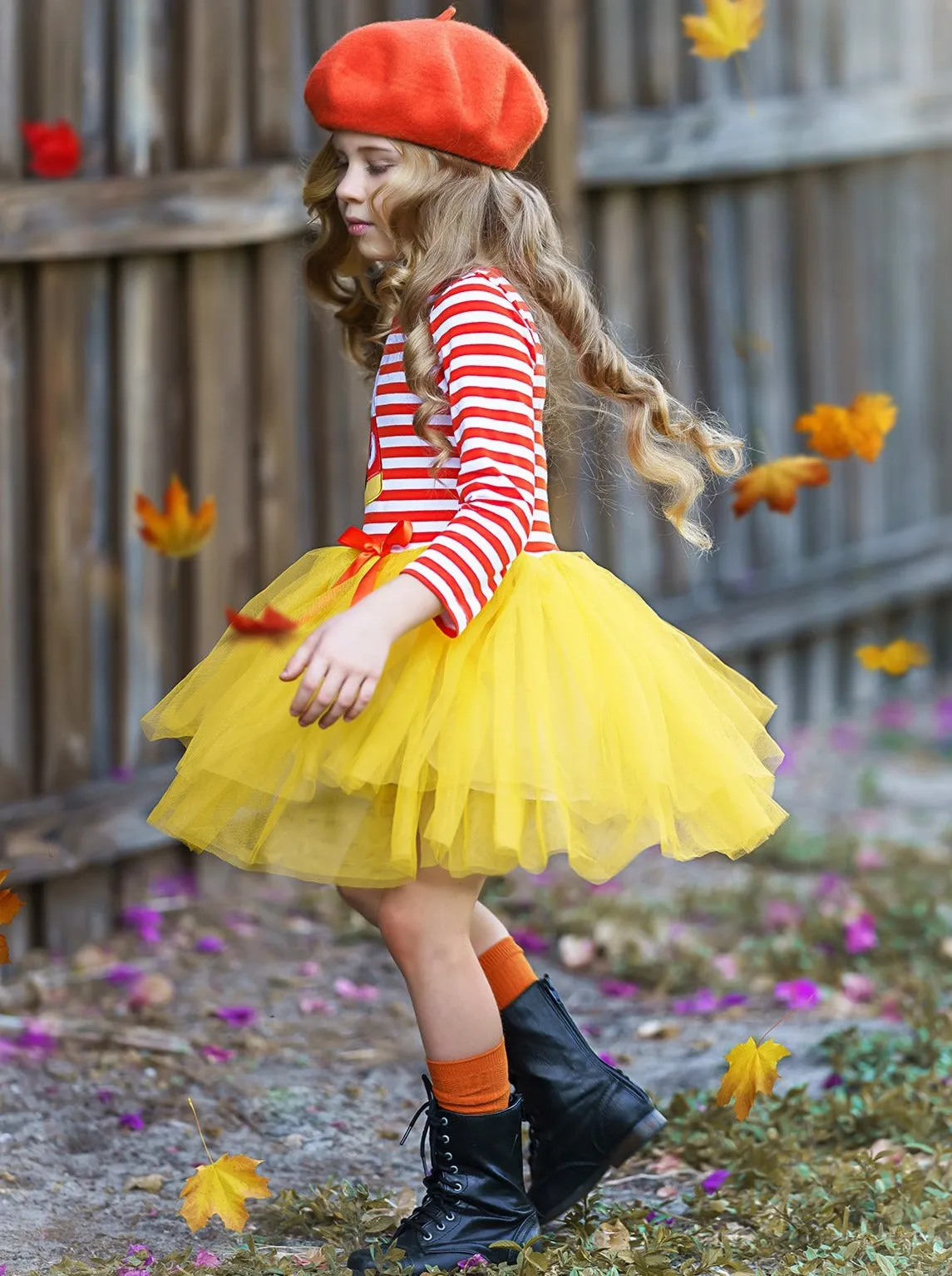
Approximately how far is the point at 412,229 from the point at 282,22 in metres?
1.66

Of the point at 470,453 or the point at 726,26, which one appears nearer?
the point at 470,453

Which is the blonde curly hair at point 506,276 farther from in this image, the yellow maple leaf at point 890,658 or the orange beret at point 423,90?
the yellow maple leaf at point 890,658

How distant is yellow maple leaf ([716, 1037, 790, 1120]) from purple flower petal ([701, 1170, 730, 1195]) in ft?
0.72

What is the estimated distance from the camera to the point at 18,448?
10.5 feet

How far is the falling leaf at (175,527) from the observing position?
3.31m

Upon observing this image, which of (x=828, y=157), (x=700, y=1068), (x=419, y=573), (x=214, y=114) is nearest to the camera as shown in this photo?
(x=419, y=573)

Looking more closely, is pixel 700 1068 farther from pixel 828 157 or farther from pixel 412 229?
pixel 828 157

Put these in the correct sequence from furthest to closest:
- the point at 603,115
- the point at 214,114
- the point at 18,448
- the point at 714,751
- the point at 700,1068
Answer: the point at 603,115 < the point at 214,114 < the point at 18,448 < the point at 700,1068 < the point at 714,751

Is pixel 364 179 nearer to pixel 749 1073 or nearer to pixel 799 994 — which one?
pixel 749 1073

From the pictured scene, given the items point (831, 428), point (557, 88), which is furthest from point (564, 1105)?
point (557, 88)

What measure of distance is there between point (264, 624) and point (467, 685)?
25 centimetres

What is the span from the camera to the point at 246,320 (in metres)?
3.60

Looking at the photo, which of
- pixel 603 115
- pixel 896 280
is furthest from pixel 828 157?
pixel 603 115

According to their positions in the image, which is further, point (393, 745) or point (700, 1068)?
point (700, 1068)
